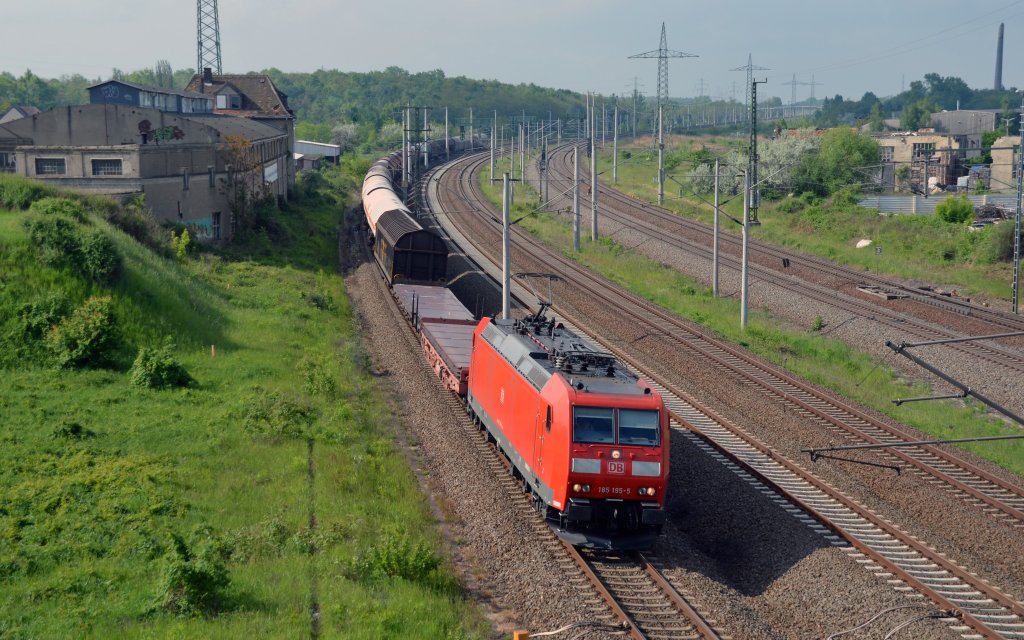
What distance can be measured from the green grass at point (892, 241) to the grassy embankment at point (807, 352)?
6694 millimetres

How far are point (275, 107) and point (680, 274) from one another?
2016 inches

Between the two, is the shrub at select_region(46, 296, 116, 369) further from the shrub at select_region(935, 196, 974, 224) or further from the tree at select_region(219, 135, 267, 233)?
the shrub at select_region(935, 196, 974, 224)

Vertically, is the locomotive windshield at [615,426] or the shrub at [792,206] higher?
the shrub at [792,206]

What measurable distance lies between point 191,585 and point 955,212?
191ft

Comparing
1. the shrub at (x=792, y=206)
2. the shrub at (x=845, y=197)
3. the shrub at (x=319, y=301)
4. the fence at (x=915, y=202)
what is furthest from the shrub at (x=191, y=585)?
the shrub at (x=792, y=206)

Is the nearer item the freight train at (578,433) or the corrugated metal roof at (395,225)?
the freight train at (578,433)

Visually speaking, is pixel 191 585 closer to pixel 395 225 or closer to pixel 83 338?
pixel 83 338

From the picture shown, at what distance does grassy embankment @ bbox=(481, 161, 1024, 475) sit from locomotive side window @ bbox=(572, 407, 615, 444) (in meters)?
13.6

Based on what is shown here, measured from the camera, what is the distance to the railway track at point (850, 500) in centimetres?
1716

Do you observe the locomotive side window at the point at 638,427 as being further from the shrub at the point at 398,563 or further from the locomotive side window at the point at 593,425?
the shrub at the point at 398,563

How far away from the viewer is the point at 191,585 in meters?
15.2

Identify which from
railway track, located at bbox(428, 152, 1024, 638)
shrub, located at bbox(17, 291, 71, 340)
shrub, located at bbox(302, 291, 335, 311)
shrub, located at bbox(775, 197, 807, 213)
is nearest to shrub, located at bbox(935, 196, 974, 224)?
shrub, located at bbox(775, 197, 807, 213)

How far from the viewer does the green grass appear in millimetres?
50875

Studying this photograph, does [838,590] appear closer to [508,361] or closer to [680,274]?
[508,361]
